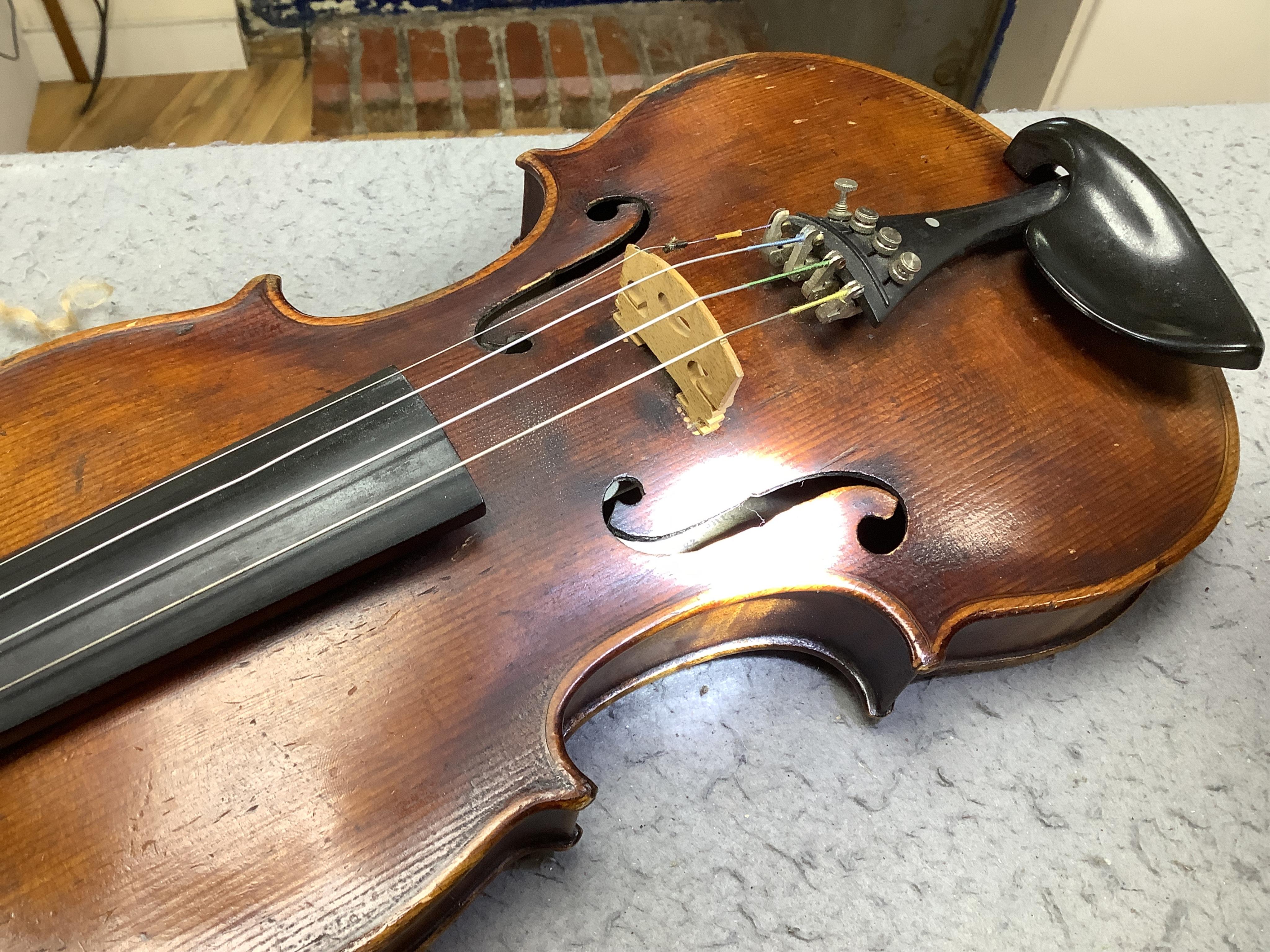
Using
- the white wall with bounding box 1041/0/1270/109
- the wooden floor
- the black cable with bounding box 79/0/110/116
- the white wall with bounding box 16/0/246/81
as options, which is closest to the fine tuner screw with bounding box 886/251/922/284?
the white wall with bounding box 1041/0/1270/109

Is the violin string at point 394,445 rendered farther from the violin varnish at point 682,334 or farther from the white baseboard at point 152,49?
the white baseboard at point 152,49

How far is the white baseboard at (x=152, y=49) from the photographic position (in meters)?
1.98

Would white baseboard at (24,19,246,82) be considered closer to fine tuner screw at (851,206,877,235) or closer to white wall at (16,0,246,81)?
white wall at (16,0,246,81)

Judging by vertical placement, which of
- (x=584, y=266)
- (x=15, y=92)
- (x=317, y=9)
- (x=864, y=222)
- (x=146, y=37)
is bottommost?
(x=15, y=92)

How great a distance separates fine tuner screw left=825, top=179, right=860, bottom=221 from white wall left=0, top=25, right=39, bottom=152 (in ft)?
5.70

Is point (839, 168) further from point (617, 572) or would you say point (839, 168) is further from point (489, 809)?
point (489, 809)

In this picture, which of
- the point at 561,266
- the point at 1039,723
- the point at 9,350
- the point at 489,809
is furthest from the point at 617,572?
the point at 9,350

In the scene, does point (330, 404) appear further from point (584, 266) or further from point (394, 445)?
point (584, 266)

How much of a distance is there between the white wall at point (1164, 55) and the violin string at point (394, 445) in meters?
1.35

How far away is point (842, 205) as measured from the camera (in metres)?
0.92

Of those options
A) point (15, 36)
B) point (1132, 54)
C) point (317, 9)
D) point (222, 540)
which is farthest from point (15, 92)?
point (1132, 54)

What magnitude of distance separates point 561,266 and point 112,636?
530mm

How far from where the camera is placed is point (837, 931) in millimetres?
904

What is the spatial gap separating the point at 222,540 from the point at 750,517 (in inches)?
17.9
